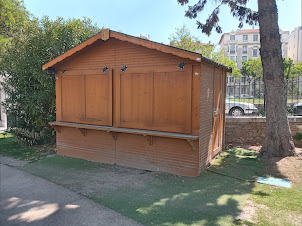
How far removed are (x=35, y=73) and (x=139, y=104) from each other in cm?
413

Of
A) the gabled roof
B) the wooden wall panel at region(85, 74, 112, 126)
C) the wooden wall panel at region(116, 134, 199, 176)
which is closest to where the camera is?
the gabled roof

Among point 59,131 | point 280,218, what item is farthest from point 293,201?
point 59,131

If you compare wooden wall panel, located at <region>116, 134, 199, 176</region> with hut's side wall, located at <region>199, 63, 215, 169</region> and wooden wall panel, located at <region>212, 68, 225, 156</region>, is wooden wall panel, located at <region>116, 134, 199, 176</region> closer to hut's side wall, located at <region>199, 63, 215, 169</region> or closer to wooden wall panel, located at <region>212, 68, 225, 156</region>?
hut's side wall, located at <region>199, 63, 215, 169</region>

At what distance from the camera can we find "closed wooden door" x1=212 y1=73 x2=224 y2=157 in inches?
269

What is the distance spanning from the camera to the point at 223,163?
22.2 ft

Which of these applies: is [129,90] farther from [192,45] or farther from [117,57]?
[192,45]

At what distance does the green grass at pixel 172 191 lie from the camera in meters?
3.99

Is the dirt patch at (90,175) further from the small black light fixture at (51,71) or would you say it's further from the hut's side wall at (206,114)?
the small black light fixture at (51,71)

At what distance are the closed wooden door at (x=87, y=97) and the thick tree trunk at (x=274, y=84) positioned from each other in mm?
4385

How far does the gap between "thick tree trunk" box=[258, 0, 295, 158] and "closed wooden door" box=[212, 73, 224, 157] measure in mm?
1265

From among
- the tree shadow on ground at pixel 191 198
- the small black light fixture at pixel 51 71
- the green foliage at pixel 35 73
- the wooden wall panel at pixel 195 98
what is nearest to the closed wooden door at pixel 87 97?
the small black light fixture at pixel 51 71

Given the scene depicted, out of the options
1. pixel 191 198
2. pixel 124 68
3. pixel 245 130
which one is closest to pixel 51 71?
pixel 124 68

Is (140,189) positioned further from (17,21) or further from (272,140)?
(17,21)

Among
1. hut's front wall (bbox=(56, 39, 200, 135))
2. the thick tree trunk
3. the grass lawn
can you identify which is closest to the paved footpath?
the grass lawn
